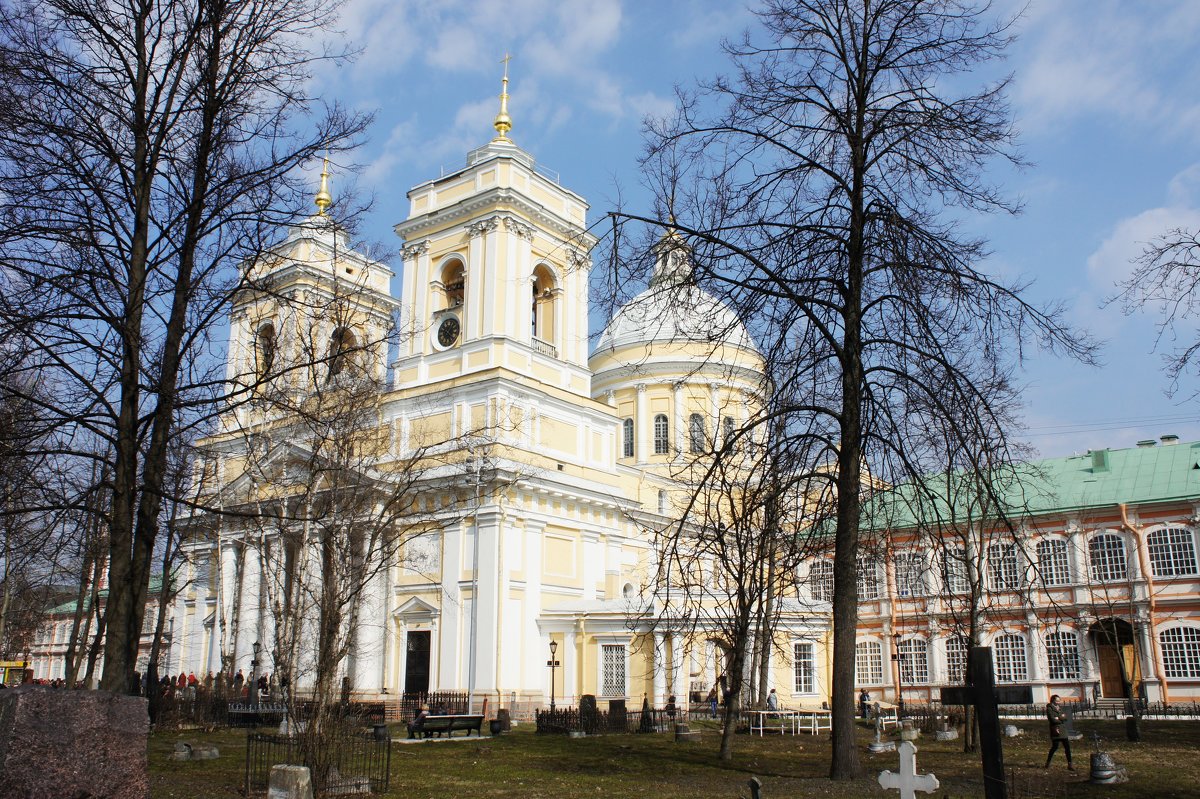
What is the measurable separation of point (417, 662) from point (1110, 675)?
30540 millimetres

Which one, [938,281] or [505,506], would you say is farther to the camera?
[505,506]

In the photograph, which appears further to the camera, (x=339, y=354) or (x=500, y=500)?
(x=500, y=500)

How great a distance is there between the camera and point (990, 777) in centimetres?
846

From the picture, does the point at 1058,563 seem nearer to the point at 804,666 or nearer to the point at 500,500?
the point at 804,666

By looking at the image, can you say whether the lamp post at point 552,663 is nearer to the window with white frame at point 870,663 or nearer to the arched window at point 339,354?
the arched window at point 339,354

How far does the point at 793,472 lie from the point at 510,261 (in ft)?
86.5

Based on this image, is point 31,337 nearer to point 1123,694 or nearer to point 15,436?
point 15,436

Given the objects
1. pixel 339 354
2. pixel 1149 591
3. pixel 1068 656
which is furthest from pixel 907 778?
pixel 1149 591

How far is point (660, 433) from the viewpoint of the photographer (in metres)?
54.8

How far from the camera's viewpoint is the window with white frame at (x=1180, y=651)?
135ft

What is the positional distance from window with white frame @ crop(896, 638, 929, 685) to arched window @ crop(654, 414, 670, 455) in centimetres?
1575

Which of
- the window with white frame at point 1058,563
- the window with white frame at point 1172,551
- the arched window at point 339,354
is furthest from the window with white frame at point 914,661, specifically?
the arched window at point 339,354

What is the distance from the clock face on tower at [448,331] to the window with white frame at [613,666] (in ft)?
44.2

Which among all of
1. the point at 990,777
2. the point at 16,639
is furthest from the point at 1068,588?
the point at 16,639
